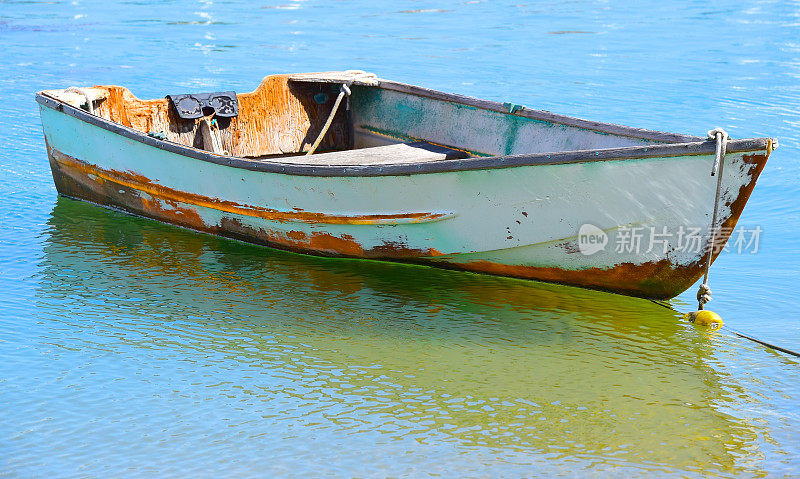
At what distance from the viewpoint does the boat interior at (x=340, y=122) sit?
24.8 ft

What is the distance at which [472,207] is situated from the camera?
19.7 feet

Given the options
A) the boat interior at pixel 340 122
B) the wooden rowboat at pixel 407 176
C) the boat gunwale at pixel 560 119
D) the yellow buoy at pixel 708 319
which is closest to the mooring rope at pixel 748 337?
the yellow buoy at pixel 708 319

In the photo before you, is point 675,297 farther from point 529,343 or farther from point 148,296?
point 148,296

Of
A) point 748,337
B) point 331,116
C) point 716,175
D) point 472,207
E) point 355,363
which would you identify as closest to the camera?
point 716,175

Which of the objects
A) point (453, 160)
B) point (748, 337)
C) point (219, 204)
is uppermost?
point (453, 160)

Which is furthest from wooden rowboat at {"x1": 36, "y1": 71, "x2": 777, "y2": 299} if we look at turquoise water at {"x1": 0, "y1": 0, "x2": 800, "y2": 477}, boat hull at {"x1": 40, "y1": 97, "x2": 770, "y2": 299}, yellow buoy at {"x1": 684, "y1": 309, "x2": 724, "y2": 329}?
turquoise water at {"x1": 0, "y1": 0, "x2": 800, "y2": 477}

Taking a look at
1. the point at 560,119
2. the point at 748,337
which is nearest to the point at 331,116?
the point at 560,119

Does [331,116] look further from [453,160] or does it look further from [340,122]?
[453,160]

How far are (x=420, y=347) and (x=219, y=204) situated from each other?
2692mm

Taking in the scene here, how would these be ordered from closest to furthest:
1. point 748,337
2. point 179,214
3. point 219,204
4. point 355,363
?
point 355,363
point 748,337
point 219,204
point 179,214

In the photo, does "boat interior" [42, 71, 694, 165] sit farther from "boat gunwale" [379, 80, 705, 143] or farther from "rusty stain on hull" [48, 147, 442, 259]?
"rusty stain on hull" [48, 147, 442, 259]

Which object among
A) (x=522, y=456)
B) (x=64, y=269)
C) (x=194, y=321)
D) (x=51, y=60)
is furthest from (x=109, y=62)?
(x=522, y=456)

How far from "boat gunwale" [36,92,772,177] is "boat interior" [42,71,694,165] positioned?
120 mm

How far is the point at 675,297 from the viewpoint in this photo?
628 cm
